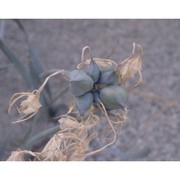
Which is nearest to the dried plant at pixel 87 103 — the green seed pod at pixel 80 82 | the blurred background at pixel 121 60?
the green seed pod at pixel 80 82

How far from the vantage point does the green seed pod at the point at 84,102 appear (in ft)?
1.78

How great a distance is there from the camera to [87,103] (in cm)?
54

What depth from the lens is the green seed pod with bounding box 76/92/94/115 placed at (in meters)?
0.54

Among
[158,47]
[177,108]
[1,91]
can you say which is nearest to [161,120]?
[177,108]

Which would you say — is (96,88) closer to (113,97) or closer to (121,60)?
(113,97)

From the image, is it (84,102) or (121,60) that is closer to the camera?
(84,102)

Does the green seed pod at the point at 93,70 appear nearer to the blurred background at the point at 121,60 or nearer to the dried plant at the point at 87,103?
the dried plant at the point at 87,103

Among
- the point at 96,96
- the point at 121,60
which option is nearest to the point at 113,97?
the point at 96,96

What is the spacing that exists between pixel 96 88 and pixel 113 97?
0.03 metres

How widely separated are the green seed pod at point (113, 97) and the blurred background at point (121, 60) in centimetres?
86

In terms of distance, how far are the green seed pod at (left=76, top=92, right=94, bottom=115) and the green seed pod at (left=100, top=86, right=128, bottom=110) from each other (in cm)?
1

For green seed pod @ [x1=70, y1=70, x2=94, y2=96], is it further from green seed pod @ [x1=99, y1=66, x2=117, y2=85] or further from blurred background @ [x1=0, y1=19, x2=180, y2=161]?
blurred background @ [x1=0, y1=19, x2=180, y2=161]

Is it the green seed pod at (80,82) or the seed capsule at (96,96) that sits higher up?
the green seed pod at (80,82)

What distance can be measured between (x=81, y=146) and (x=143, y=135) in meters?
1.00
